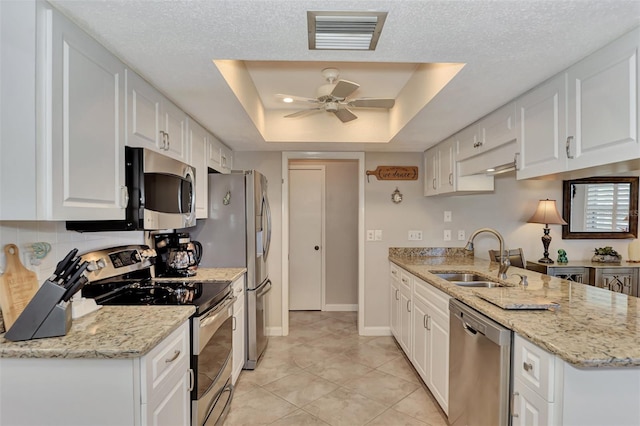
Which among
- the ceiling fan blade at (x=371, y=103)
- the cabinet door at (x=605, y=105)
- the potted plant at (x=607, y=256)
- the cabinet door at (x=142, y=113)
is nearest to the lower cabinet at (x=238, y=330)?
the cabinet door at (x=142, y=113)

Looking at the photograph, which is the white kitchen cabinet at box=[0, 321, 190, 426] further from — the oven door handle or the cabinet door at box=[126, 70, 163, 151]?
the cabinet door at box=[126, 70, 163, 151]

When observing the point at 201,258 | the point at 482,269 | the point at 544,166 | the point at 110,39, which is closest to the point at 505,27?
the point at 544,166

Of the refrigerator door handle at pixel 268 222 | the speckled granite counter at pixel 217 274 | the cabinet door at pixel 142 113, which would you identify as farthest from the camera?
the refrigerator door handle at pixel 268 222

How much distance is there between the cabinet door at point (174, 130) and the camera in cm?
194

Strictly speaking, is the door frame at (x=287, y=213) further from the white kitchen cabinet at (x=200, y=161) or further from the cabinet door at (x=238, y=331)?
the white kitchen cabinet at (x=200, y=161)

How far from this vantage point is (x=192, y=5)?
1104 millimetres

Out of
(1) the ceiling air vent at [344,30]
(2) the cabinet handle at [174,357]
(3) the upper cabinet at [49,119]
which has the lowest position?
(2) the cabinet handle at [174,357]

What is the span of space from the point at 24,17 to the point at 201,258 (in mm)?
2004

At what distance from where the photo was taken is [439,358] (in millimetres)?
2168

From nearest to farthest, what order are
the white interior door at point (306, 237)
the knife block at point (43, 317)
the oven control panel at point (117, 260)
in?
the knife block at point (43, 317), the oven control panel at point (117, 260), the white interior door at point (306, 237)

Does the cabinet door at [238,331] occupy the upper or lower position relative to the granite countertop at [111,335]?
lower

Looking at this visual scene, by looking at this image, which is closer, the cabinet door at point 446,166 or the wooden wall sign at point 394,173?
the cabinet door at point 446,166

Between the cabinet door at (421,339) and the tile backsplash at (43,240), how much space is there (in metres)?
2.25

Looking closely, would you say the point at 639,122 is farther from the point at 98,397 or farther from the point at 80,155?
the point at 98,397
